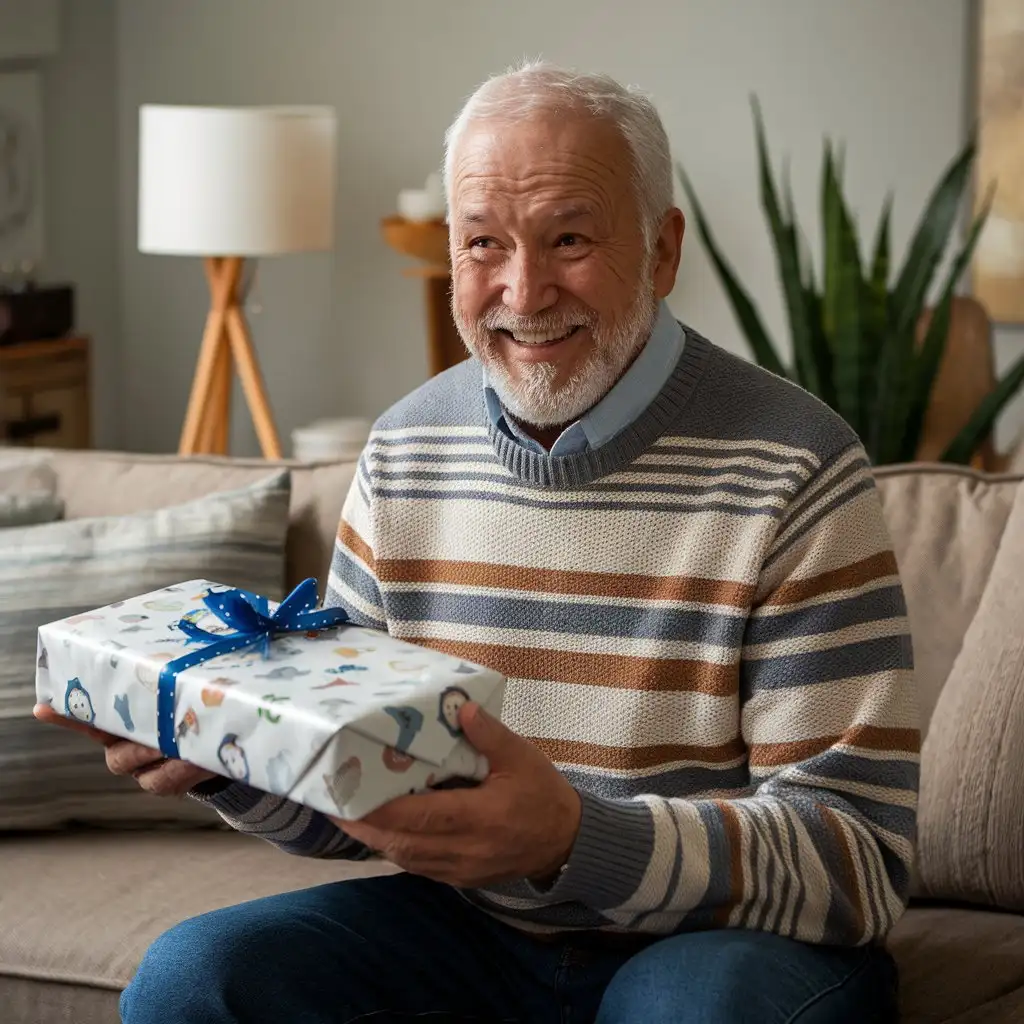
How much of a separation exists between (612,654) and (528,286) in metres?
0.33

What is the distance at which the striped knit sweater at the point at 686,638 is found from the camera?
1254 millimetres

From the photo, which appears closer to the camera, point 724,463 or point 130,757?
point 130,757

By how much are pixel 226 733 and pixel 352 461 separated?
3.20ft

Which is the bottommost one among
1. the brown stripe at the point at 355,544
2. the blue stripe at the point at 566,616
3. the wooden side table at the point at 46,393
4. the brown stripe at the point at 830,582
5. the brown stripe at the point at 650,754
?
the wooden side table at the point at 46,393

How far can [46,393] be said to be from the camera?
452cm

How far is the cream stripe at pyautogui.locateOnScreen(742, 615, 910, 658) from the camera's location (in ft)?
4.32

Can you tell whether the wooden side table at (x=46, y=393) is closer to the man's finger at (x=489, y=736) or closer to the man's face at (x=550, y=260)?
the man's face at (x=550, y=260)

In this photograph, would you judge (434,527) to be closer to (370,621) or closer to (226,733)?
(370,621)

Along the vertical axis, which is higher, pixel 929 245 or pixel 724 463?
pixel 929 245

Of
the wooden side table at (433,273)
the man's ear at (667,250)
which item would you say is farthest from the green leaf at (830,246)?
the man's ear at (667,250)

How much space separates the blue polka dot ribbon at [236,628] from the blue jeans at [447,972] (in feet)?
0.71

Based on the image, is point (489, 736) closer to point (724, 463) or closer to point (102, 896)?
point (724, 463)

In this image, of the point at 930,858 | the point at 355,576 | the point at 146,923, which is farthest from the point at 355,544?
the point at 930,858

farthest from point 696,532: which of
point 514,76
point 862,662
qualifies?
point 514,76
